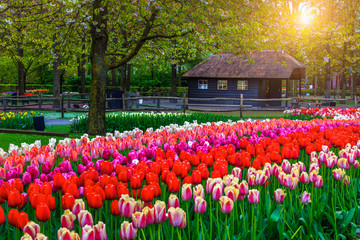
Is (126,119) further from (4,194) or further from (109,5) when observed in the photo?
(4,194)

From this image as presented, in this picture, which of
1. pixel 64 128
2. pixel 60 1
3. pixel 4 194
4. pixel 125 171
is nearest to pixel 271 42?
pixel 60 1

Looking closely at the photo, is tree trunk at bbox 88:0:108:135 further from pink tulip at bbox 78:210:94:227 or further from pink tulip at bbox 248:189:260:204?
pink tulip at bbox 78:210:94:227

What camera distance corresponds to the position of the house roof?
34156 millimetres

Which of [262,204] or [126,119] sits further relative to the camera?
[126,119]

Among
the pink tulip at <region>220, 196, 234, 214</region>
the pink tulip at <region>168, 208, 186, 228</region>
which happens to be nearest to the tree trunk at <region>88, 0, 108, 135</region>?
the pink tulip at <region>220, 196, 234, 214</region>

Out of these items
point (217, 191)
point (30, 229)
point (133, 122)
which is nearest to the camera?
point (30, 229)

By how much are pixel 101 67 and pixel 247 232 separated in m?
11.0

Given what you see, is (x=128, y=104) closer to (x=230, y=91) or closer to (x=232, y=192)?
(x=230, y=91)

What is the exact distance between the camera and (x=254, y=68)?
115ft

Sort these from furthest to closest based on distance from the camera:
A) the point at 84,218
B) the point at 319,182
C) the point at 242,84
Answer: the point at 242,84 < the point at 319,182 < the point at 84,218

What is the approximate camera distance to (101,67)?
1311 centimetres

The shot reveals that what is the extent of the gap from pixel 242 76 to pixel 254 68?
4.93ft

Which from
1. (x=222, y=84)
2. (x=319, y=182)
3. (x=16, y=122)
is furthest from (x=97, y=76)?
(x=222, y=84)

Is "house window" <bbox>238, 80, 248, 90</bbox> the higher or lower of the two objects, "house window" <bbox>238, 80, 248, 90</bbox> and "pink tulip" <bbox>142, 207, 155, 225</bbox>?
the higher
